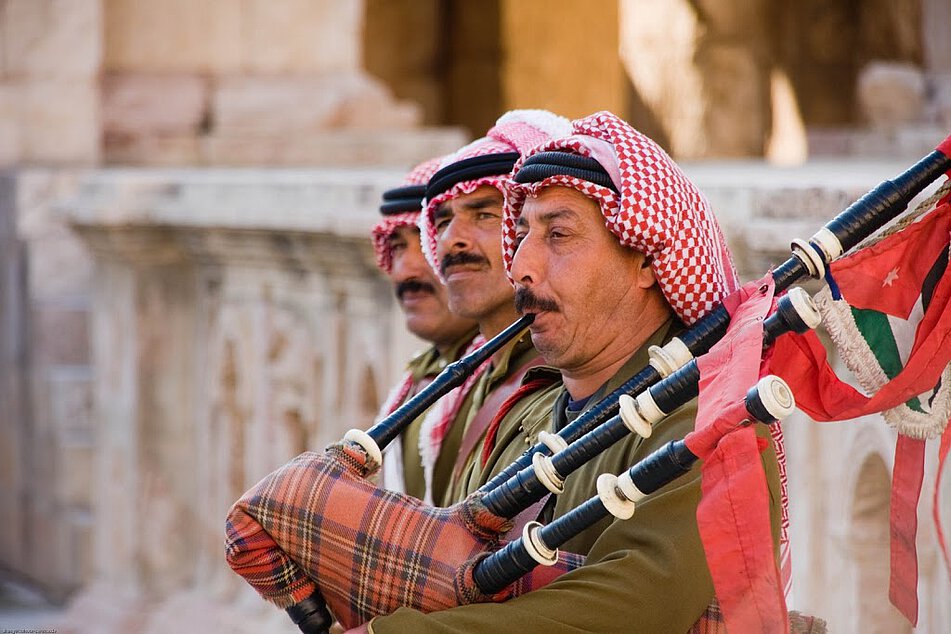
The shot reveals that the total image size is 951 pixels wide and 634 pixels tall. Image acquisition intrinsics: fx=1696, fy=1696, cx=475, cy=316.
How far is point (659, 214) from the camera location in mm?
2363

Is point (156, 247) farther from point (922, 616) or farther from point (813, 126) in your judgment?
point (813, 126)

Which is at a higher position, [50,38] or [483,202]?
[483,202]

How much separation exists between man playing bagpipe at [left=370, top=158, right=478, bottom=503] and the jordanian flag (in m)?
1.24

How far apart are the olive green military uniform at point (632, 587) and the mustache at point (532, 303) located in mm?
300

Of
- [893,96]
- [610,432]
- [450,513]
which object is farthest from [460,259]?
[893,96]

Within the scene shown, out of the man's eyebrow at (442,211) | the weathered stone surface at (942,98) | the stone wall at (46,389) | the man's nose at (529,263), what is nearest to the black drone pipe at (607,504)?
the man's nose at (529,263)

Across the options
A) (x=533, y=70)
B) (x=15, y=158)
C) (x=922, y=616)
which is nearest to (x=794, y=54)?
(x=533, y=70)

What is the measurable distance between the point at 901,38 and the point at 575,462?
10425 millimetres

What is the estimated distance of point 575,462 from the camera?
222cm

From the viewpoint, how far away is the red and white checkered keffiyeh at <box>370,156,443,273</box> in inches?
154

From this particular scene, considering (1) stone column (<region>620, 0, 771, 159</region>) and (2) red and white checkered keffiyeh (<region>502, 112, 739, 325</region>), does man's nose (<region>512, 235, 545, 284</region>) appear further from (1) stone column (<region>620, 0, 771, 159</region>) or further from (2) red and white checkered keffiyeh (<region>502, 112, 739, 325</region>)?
(1) stone column (<region>620, 0, 771, 159</region>)

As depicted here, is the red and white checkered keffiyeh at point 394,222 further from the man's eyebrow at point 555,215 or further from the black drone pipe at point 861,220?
the black drone pipe at point 861,220

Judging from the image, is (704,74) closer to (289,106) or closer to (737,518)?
(289,106)

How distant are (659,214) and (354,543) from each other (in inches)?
24.5
